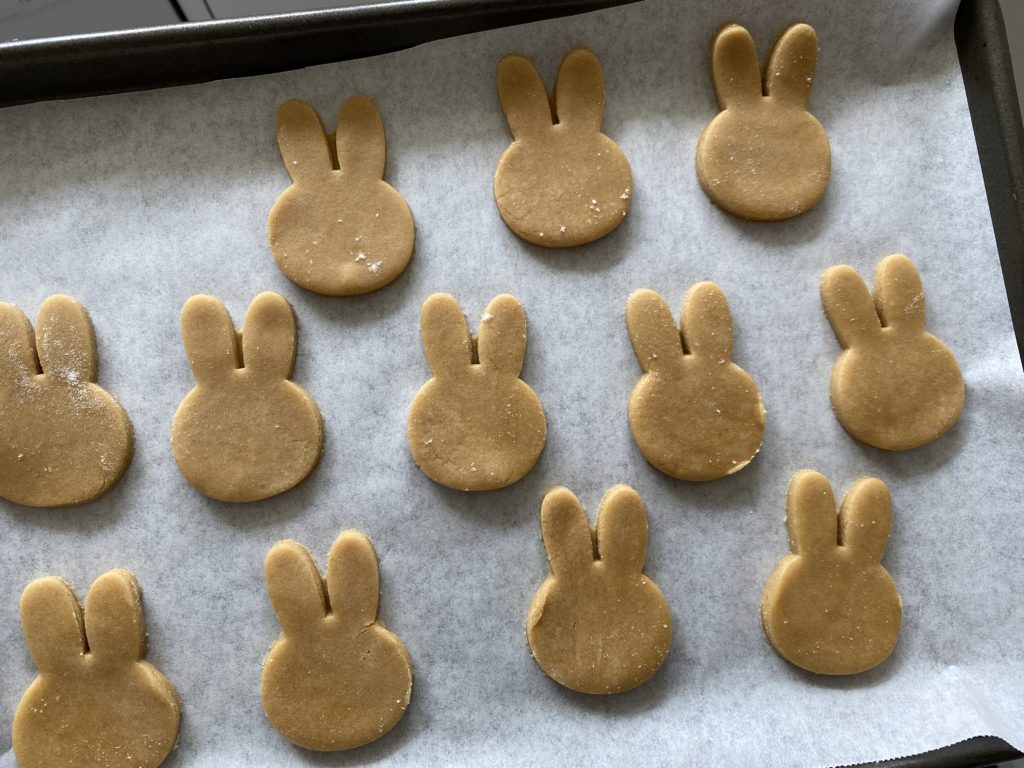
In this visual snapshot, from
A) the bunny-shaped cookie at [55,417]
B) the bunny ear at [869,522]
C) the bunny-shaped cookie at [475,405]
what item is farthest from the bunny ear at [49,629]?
the bunny ear at [869,522]

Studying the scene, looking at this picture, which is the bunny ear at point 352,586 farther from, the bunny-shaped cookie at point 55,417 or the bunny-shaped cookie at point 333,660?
the bunny-shaped cookie at point 55,417

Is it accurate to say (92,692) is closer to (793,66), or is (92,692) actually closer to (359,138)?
(359,138)

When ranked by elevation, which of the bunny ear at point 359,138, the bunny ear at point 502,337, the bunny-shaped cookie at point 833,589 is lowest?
the bunny-shaped cookie at point 833,589

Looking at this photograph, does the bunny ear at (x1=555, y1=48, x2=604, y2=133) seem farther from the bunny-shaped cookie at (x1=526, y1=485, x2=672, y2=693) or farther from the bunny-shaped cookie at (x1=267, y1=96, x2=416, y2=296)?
the bunny-shaped cookie at (x1=526, y1=485, x2=672, y2=693)

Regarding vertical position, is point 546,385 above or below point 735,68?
below

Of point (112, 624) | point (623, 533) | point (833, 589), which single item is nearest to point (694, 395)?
point (623, 533)

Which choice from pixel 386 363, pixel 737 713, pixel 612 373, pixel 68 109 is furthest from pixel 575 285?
pixel 68 109
